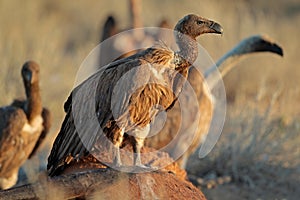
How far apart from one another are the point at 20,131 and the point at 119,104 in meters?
3.81

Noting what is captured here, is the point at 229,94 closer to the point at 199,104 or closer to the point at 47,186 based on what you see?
the point at 199,104

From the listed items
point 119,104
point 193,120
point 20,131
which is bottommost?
point 20,131

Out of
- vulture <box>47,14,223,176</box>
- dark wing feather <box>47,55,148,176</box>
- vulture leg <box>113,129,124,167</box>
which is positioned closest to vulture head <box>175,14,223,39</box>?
vulture <box>47,14,223,176</box>

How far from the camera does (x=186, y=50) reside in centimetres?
554

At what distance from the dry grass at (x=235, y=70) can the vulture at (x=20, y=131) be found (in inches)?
92.3

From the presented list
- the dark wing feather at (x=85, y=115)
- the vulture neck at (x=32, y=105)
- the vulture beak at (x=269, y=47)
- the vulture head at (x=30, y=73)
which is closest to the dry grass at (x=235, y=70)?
the vulture beak at (x=269, y=47)

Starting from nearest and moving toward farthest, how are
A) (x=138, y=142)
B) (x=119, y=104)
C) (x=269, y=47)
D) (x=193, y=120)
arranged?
(x=119, y=104), (x=138, y=142), (x=193, y=120), (x=269, y=47)

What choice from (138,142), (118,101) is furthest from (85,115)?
(138,142)

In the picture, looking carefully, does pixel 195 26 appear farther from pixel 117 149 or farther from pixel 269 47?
pixel 269 47

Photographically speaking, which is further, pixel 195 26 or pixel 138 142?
pixel 195 26

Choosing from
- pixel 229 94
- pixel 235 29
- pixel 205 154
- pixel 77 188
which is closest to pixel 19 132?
pixel 205 154

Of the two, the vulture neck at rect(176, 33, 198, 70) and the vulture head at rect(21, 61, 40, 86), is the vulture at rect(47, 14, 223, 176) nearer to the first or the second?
the vulture neck at rect(176, 33, 198, 70)

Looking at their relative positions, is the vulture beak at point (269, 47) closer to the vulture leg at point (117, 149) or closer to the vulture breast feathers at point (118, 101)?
the vulture breast feathers at point (118, 101)

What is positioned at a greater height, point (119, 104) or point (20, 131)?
point (119, 104)
